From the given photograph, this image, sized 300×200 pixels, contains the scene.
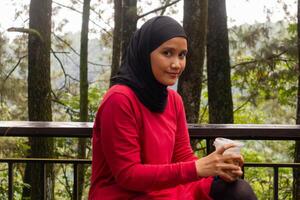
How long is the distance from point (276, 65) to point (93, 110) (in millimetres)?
4460

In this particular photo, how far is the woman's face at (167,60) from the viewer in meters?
2.12

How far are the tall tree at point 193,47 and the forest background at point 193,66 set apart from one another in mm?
13

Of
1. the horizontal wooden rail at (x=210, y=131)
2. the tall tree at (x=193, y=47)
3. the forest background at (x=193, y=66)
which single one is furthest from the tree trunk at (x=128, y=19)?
the horizontal wooden rail at (x=210, y=131)

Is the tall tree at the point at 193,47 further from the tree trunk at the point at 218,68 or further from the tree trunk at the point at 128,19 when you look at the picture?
the tree trunk at the point at 128,19

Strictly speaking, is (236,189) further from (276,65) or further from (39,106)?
(276,65)

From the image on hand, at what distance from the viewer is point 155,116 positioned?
2176mm

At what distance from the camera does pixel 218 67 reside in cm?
931

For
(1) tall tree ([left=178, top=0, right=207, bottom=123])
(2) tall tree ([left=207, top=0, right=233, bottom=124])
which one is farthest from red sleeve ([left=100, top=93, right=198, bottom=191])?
(2) tall tree ([left=207, top=0, right=233, bottom=124])

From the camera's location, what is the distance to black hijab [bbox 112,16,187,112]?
2109 millimetres

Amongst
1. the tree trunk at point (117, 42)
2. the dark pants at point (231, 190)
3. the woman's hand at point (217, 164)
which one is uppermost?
the tree trunk at point (117, 42)

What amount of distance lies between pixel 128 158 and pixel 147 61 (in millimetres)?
399

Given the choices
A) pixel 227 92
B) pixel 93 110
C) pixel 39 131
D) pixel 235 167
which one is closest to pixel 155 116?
pixel 235 167

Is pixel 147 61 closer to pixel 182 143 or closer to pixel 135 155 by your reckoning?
pixel 135 155

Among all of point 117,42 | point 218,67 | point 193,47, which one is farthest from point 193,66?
point 117,42
